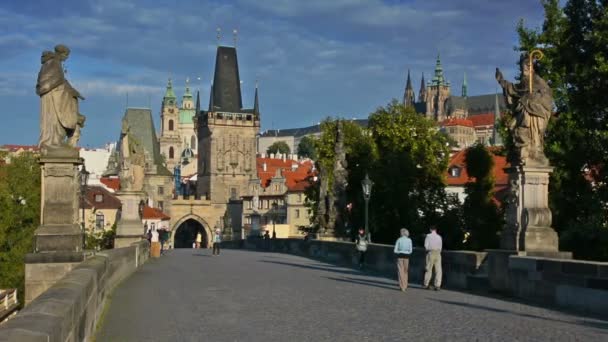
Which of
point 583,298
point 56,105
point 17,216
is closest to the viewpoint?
point 583,298

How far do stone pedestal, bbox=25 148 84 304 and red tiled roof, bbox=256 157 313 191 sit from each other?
108 metres

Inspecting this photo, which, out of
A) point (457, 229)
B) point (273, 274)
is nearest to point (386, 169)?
point (457, 229)

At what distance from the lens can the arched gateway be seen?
482 feet

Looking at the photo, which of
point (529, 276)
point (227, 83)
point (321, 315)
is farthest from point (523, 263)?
point (227, 83)

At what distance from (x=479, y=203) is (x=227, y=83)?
11366 centimetres

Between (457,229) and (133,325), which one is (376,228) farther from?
(133,325)

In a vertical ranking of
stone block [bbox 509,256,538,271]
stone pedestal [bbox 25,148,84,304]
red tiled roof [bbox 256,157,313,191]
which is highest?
red tiled roof [bbox 256,157,313,191]

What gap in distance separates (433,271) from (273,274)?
532 centimetres

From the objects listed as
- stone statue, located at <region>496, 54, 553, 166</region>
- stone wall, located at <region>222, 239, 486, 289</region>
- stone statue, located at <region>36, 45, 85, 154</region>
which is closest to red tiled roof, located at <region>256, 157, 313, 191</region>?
stone wall, located at <region>222, 239, 486, 289</region>

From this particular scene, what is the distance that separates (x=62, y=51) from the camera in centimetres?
1482

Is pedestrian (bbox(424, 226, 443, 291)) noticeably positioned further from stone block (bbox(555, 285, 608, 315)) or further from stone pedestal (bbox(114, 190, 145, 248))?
stone pedestal (bbox(114, 190, 145, 248))

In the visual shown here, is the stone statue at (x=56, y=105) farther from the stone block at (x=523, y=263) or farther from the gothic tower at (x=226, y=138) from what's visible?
the gothic tower at (x=226, y=138)

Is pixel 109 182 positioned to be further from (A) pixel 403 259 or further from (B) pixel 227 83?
(A) pixel 403 259

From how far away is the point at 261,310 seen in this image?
13.7 metres
